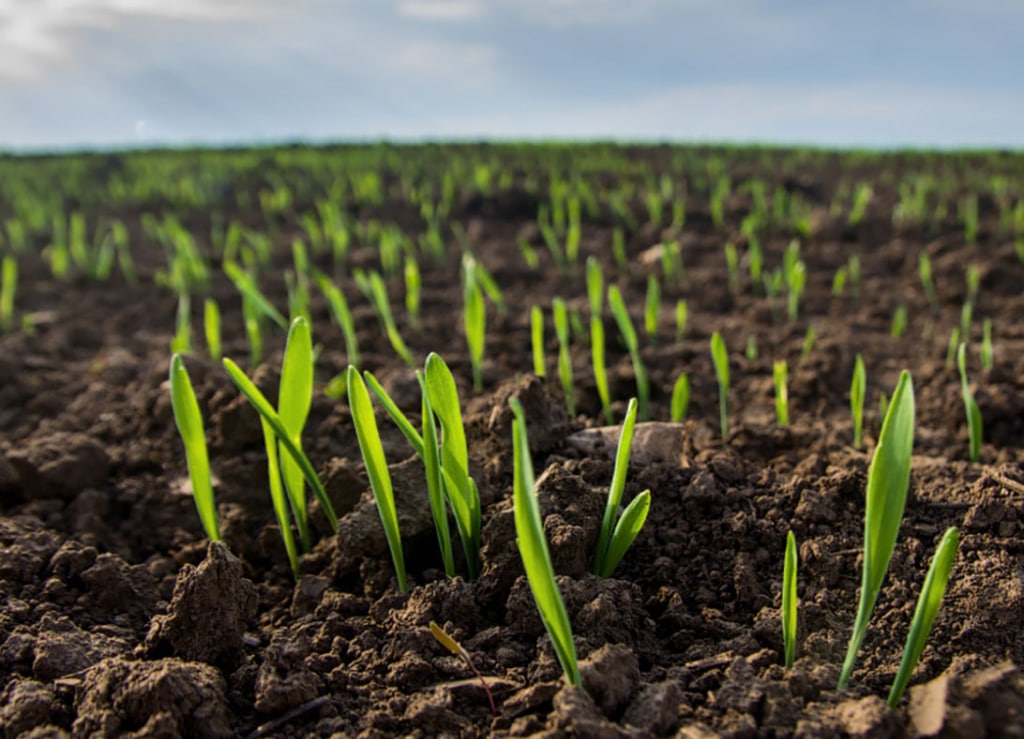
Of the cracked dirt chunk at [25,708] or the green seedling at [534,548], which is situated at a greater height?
the green seedling at [534,548]

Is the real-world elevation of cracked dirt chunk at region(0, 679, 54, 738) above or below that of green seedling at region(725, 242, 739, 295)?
below

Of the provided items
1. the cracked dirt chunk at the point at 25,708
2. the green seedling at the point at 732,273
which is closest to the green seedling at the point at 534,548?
the cracked dirt chunk at the point at 25,708

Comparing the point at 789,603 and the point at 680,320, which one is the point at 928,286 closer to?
the point at 680,320

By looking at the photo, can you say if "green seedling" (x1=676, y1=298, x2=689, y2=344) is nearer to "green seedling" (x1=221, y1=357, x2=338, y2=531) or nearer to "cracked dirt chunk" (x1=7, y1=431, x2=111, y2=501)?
"green seedling" (x1=221, y1=357, x2=338, y2=531)

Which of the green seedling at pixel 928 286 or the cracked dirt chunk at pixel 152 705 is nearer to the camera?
the cracked dirt chunk at pixel 152 705

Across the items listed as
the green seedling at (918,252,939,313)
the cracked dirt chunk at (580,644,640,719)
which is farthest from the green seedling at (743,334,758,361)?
the cracked dirt chunk at (580,644,640,719)

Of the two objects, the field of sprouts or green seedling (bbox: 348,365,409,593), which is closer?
the field of sprouts

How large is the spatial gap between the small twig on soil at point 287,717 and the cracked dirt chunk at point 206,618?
15cm

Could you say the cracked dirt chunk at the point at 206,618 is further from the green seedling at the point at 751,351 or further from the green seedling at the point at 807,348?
the green seedling at the point at 807,348

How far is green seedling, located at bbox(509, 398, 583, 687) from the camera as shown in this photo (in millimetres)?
831

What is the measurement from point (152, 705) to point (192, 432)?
422mm

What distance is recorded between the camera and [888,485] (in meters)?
0.93

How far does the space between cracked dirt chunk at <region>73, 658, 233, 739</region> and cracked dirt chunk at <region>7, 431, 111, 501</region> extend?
2.76 ft

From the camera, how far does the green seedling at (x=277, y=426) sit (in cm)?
118
